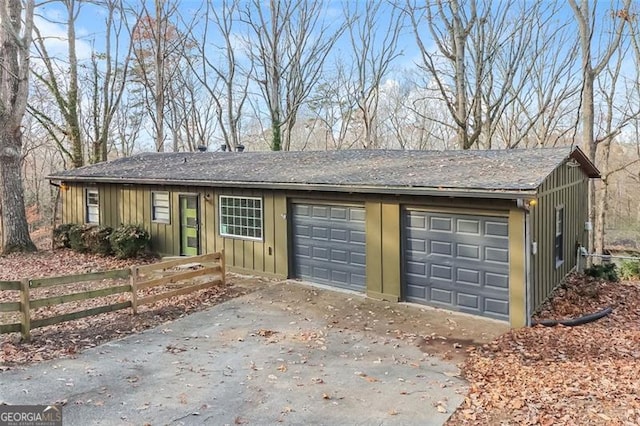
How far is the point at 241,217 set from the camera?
37.4ft

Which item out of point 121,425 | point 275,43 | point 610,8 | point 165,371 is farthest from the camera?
point 275,43

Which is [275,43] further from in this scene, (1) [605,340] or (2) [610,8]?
(1) [605,340]

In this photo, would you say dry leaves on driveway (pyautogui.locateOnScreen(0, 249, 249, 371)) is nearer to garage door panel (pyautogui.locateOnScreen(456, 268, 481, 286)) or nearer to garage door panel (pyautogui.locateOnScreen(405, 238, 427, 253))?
garage door panel (pyautogui.locateOnScreen(405, 238, 427, 253))

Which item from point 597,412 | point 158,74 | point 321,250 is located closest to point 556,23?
point 321,250

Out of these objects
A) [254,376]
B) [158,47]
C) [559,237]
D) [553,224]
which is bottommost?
[254,376]

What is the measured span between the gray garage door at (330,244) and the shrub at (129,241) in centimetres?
512

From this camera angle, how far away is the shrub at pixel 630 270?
1365 centimetres

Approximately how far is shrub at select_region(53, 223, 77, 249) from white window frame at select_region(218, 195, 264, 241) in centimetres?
598

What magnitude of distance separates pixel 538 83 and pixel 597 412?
73.9ft

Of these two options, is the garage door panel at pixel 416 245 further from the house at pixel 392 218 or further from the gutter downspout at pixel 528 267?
the gutter downspout at pixel 528 267

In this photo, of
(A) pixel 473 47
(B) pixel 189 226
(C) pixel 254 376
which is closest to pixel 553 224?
(C) pixel 254 376

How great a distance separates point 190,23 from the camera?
25.7 meters

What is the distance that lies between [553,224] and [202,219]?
26.8 ft

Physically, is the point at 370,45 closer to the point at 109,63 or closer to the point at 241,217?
the point at 109,63
